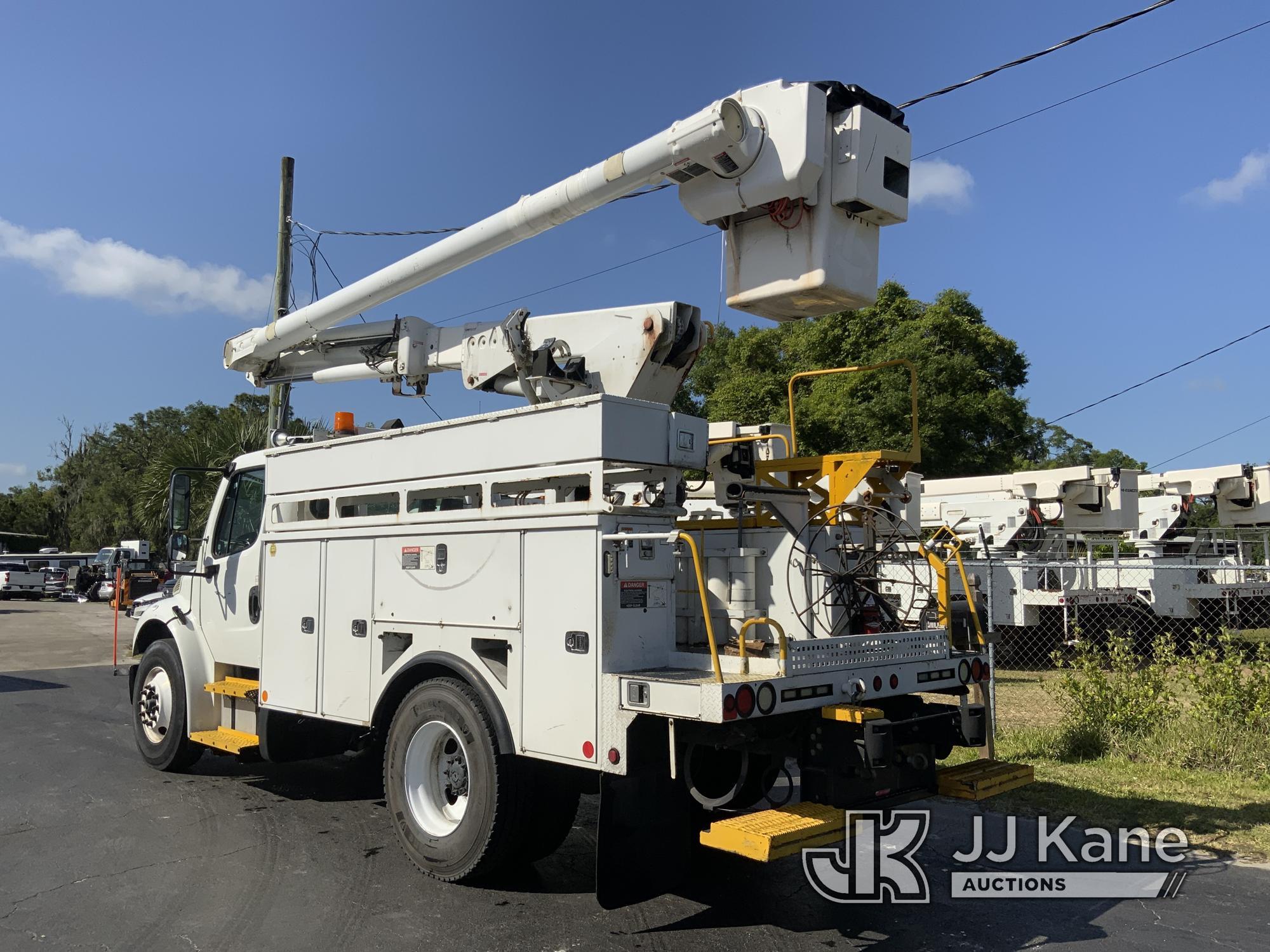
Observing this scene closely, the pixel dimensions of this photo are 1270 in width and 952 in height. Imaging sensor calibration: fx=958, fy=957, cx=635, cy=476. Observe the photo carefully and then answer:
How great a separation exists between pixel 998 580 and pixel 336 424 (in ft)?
38.4

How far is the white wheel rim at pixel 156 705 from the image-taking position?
8.00 meters

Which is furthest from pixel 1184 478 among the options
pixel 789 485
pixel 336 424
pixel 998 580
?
pixel 336 424

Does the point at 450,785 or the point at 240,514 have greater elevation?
the point at 240,514

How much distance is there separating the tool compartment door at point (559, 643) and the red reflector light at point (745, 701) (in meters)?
0.78

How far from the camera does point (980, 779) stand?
16.8 feet

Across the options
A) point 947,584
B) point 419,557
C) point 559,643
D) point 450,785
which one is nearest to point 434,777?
point 450,785

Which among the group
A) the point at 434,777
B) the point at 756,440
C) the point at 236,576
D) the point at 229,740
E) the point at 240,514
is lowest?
the point at 229,740

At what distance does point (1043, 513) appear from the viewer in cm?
1792

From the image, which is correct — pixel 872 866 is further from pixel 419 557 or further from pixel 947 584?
pixel 419 557

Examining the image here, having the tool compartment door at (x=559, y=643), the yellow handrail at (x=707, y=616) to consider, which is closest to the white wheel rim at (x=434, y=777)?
the tool compartment door at (x=559, y=643)

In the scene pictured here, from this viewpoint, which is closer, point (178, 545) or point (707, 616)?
point (707, 616)

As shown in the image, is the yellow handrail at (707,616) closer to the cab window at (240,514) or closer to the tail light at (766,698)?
the tail light at (766,698)

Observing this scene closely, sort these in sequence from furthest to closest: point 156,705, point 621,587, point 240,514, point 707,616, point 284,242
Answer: point 284,242 → point 156,705 → point 240,514 → point 621,587 → point 707,616

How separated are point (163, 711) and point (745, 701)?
19.7 ft
